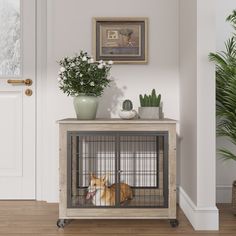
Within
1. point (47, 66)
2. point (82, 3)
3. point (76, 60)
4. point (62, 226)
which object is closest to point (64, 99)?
point (47, 66)

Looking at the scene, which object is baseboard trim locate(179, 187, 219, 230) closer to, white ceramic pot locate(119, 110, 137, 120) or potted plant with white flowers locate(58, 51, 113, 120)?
white ceramic pot locate(119, 110, 137, 120)

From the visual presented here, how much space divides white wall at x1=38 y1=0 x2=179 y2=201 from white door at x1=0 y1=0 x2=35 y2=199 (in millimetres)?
186

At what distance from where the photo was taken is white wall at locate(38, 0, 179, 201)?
3008 mm

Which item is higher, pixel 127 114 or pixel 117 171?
pixel 127 114

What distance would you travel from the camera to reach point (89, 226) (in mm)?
2451

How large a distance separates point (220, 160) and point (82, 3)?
178 centimetres

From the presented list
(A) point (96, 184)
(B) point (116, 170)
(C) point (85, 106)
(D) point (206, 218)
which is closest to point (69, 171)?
(A) point (96, 184)

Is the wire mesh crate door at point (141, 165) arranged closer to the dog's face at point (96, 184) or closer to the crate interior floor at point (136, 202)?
the crate interior floor at point (136, 202)

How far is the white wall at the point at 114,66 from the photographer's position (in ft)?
9.87

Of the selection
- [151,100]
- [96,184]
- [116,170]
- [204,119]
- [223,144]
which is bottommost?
[96,184]

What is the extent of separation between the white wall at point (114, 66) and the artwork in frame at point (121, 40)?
0.06m

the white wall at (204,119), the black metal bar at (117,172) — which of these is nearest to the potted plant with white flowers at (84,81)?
the black metal bar at (117,172)

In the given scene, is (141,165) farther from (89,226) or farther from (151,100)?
(89,226)

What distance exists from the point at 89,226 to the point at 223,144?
53.4 inches
